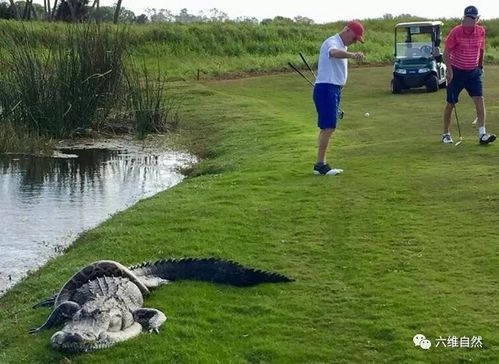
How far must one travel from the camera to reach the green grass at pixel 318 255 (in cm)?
446

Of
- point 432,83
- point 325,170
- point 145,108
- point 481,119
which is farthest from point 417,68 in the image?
point 325,170

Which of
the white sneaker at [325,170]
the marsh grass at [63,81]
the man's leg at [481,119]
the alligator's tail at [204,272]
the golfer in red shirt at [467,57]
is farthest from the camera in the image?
the marsh grass at [63,81]

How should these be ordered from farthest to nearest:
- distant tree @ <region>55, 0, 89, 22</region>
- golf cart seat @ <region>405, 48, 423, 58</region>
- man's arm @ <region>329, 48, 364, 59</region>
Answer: distant tree @ <region>55, 0, 89, 22</region>
golf cart seat @ <region>405, 48, 423, 58</region>
man's arm @ <region>329, 48, 364, 59</region>

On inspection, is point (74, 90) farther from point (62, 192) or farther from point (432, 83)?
point (432, 83)

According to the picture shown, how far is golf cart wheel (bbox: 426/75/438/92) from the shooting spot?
20.6 meters

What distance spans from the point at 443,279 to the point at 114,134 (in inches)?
441

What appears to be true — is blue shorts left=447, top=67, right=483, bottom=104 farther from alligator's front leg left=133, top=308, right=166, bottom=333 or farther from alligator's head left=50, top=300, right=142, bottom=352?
alligator's head left=50, top=300, right=142, bottom=352

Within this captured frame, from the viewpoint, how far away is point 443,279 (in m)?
5.37

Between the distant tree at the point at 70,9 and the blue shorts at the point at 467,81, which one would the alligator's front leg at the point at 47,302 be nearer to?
the blue shorts at the point at 467,81

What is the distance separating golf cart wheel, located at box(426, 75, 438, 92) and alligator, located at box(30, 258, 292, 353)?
16.0 metres

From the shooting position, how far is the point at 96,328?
458 cm

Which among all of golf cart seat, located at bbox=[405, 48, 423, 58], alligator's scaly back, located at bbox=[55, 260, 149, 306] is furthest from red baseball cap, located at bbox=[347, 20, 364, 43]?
golf cart seat, located at bbox=[405, 48, 423, 58]

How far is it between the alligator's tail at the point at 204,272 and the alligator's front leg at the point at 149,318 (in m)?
0.53

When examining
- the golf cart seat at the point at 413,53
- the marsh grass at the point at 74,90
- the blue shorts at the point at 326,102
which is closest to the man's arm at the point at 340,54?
the blue shorts at the point at 326,102
